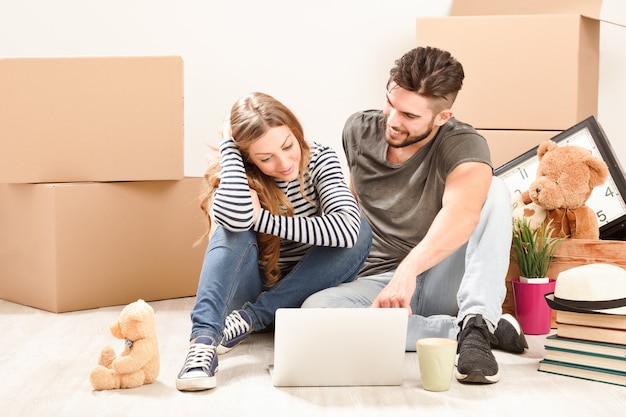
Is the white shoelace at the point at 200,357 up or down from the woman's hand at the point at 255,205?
down

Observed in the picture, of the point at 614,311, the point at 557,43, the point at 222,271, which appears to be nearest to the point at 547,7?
the point at 557,43

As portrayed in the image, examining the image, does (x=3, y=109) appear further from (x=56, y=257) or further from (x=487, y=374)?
(x=487, y=374)

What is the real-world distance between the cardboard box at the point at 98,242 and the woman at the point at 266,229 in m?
0.51

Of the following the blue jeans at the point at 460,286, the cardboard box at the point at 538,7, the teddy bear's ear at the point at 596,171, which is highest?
the cardboard box at the point at 538,7

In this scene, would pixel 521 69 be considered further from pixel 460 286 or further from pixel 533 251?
pixel 460 286

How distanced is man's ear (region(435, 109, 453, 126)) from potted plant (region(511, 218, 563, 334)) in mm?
361

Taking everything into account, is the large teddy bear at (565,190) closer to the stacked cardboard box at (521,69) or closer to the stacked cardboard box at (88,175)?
the stacked cardboard box at (521,69)

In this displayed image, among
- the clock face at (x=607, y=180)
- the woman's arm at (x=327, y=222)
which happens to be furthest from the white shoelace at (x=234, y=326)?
the clock face at (x=607, y=180)

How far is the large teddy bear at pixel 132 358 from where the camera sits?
1.41 metres

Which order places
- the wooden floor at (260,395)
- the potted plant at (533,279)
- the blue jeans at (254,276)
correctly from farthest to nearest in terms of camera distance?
the potted plant at (533,279)
the blue jeans at (254,276)
the wooden floor at (260,395)

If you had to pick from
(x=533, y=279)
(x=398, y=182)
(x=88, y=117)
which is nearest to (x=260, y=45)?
(x=88, y=117)

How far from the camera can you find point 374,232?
72.9 inches

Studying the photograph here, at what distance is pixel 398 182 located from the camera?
1.83 m

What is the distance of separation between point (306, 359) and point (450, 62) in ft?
2.38
